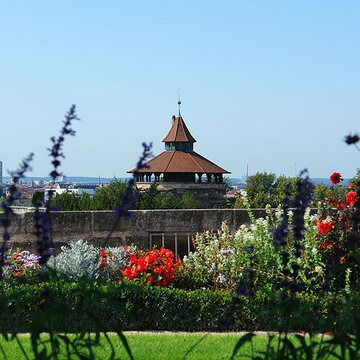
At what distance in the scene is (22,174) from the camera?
131 inches

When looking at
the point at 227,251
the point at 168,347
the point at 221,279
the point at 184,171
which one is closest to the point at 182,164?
the point at 184,171

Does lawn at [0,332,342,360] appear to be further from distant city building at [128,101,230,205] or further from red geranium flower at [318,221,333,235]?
distant city building at [128,101,230,205]

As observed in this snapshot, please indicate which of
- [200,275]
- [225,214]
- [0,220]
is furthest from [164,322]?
[0,220]

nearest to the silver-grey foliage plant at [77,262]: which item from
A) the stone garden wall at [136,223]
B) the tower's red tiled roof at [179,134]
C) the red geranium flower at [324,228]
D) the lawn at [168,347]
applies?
the stone garden wall at [136,223]

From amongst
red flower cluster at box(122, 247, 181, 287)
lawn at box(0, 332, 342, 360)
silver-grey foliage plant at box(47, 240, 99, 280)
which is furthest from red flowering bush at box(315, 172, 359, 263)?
silver-grey foliage plant at box(47, 240, 99, 280)

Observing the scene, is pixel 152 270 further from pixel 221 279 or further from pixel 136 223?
pixel 136 223

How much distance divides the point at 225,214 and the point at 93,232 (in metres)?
1.67

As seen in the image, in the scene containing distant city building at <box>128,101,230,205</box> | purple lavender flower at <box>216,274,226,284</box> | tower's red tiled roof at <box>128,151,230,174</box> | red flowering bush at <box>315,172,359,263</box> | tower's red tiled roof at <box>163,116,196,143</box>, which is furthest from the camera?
tower's red tiled roof at <box>163,116,196,143</box>

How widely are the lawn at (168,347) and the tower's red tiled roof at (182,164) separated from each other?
8406cm

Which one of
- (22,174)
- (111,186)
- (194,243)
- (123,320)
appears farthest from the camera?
(111,186)

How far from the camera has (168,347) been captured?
690 centimetres

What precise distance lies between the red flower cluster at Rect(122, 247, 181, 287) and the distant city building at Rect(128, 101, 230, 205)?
79216 millimetres

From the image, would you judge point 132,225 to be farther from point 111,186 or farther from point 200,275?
point 111,186

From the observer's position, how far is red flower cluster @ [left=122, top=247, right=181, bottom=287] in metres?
9.00
